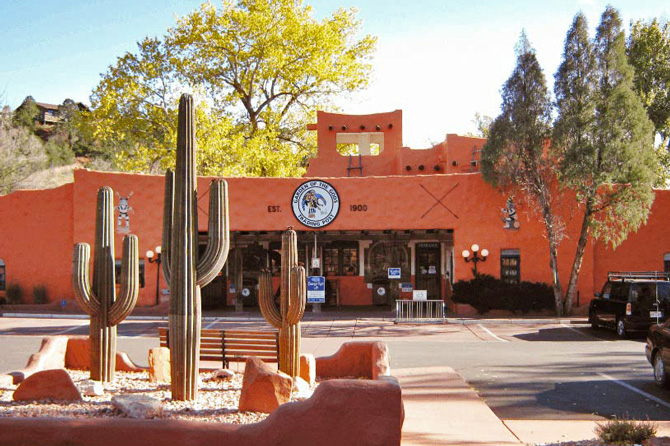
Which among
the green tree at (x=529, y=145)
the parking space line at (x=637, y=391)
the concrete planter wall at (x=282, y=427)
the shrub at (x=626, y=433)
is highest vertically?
the green tree at (x=529, y=145)

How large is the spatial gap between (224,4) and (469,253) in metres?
23.2

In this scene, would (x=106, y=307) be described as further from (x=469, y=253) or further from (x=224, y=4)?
(x=224, y=4)

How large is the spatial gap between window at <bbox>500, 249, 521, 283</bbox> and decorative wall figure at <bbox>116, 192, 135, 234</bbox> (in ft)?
44.7

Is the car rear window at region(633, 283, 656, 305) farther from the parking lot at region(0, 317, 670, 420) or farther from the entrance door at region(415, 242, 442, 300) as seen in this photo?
the entrance door at region(415, 242, 442, 300)

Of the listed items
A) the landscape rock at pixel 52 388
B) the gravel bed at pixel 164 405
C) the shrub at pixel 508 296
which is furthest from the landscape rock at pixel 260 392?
the shrub at pixel 508 296

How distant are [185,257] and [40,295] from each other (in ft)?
64.2

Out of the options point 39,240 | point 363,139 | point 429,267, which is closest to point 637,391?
point 429,267

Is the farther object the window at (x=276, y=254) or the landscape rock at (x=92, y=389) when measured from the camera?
the window at (x=276, y=254)

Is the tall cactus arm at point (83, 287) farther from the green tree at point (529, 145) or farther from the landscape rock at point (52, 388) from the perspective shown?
the green tree at point (529, 145)

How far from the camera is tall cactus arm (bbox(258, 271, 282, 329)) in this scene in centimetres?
1065

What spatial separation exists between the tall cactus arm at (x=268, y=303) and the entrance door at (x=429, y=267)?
17097mm

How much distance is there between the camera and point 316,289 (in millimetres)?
24312

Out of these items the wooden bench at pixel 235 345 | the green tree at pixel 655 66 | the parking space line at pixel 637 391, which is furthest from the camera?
the green tree at pixel 655 66

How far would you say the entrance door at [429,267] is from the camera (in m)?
27.4
